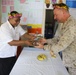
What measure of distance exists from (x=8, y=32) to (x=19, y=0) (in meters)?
1.28

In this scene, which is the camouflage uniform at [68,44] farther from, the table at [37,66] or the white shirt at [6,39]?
the white shirt at [6,39]

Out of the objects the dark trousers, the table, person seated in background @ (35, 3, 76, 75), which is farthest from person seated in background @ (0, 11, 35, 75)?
person seated in background @ (35, 3, 76, 75)

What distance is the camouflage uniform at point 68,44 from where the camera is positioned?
1.70 m

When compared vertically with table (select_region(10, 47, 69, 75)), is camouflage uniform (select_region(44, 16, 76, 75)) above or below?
above

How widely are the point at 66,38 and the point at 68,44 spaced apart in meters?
0.08

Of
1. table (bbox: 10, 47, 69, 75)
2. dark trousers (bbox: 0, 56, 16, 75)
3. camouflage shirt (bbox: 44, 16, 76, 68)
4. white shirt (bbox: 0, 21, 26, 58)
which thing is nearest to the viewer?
camouflage shirt (bbox: 44, 16, 76, 68)

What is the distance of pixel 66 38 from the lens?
1692mm

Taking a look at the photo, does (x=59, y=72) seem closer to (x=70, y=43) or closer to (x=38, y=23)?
(x=70, y=43)

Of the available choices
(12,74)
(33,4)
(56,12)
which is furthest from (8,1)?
(12,74)

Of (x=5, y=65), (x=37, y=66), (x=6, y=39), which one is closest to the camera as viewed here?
(x=37, y=66)

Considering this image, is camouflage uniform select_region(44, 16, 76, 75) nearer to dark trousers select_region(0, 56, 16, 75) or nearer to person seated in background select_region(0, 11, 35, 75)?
person seated in background select_region(0, 11, 35, 75)

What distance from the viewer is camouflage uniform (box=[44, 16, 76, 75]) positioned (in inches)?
66.7

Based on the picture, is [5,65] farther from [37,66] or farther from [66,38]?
[66,38]

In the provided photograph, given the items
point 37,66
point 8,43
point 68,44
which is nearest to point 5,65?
point 8,43
